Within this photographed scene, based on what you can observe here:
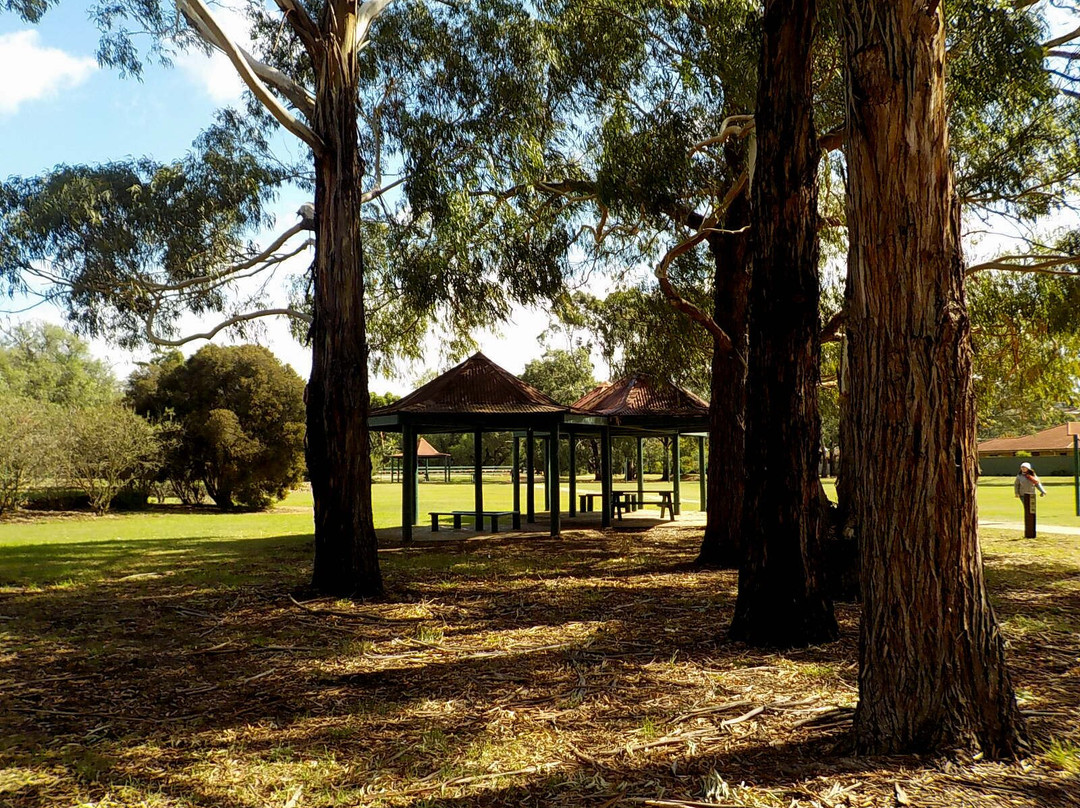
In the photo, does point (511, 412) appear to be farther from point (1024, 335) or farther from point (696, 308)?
point (1024, 335)

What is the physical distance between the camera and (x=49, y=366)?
51.4m

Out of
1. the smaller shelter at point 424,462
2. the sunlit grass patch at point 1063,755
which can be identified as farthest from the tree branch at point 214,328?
the smaller shelter at point 424,462

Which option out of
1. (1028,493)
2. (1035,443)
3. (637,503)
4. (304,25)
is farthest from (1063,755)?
(1035,443)

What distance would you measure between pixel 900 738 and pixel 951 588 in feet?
2.43

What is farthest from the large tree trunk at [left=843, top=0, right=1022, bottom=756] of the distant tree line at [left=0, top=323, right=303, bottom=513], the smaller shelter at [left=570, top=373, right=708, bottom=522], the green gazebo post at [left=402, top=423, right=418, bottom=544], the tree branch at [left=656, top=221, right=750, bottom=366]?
the distant tree line at [left=0, top=323, right=303, bottom=513]

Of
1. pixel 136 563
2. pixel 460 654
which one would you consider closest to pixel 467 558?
pixel 136 563

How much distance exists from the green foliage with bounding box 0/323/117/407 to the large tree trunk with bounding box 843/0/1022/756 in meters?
48.6

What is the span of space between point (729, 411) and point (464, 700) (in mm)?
7619

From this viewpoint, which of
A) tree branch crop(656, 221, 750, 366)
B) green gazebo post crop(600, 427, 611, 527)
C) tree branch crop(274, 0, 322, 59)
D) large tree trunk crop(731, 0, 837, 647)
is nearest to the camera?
large tree trunk crop(731, 0, 837, 647)

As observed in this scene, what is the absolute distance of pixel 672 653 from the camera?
6.51m

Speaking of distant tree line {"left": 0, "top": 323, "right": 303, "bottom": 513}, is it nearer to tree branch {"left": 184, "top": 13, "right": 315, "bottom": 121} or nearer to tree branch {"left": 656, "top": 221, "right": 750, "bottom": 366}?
tree branch {"left": 184, "top": 13, "right": 315, "bottom": 121}

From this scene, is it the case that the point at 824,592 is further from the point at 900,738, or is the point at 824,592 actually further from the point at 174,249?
the point at 174,249

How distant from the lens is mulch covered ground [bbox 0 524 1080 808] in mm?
3777

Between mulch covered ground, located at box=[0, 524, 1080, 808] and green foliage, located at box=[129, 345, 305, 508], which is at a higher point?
green foliage, located at box=[129, 345, 305, 508]
